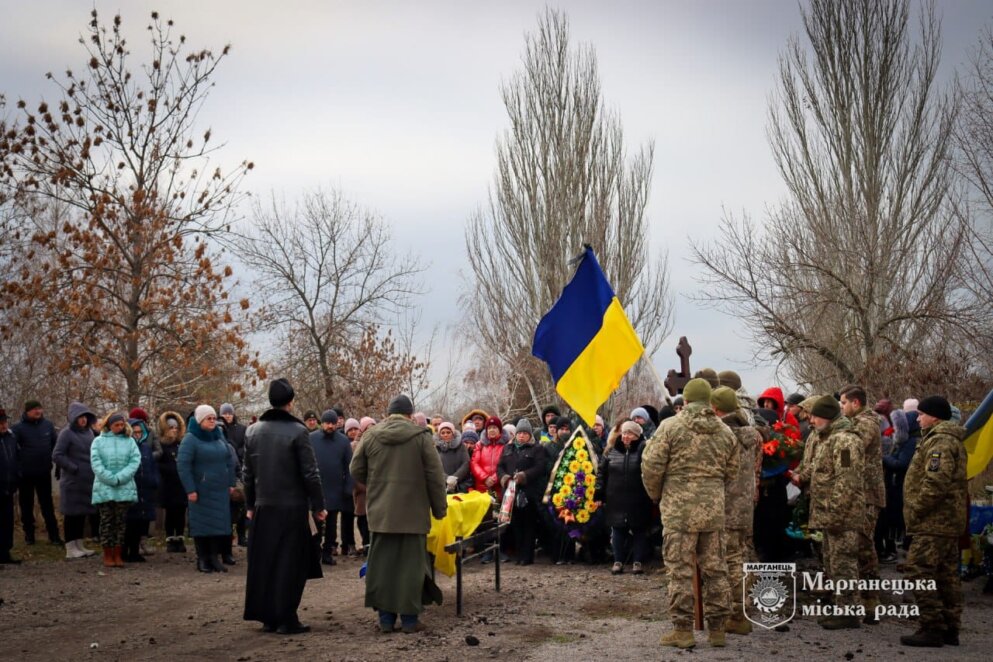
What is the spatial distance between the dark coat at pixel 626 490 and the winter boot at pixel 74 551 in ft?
24.4

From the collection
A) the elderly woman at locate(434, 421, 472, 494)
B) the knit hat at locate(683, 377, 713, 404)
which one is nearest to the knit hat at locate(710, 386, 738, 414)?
the knit hat at locate(683, 377, 713, 404)

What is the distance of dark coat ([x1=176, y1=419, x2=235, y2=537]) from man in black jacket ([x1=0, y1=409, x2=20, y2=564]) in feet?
7.78

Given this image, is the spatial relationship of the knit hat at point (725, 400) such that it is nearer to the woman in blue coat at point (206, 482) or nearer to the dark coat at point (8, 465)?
the woman in blue coat at point (206, 482)

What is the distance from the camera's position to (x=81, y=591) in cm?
1183

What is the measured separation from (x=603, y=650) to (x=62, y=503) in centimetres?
925

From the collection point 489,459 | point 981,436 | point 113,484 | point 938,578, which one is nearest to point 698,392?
point 938,578

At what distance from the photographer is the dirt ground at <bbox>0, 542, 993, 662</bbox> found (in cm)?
834

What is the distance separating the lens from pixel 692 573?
832 centimetres

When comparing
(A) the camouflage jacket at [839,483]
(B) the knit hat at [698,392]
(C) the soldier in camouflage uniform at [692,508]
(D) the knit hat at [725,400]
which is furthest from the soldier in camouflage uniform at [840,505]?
(B) the knit hat at [698,392]

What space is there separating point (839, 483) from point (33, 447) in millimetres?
11747

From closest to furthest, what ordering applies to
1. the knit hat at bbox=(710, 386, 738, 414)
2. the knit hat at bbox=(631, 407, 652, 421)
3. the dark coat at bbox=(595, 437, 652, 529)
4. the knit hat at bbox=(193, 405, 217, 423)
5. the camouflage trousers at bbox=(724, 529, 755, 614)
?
the camouflage trousers at bbox=(724, 529, 755, 614) < the knit hat at bbox=(710, 386, 738, 414) < the dark coat at bbox=(595, 437, 652, 529) < the knit hat at bbox=(193, 405, 217, 423) < the knit hat at bbox=(631, 407, 652, 421)

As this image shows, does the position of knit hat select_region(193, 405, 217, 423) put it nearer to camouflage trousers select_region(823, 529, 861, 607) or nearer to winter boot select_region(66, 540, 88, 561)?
winter boot select_region(66, 540, 88, 561)

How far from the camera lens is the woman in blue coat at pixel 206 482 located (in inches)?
523

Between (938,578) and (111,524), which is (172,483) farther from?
(938,578)
